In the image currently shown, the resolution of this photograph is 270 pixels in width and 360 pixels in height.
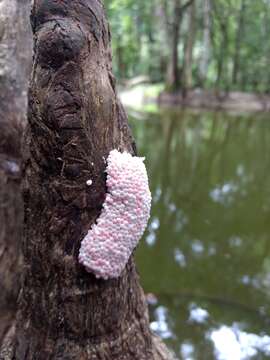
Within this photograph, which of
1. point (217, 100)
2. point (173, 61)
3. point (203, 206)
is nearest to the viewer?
point (203, 206)

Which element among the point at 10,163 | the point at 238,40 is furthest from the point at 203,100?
the point at 10,163

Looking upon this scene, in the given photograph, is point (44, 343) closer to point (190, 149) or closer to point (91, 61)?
point (91, 61)

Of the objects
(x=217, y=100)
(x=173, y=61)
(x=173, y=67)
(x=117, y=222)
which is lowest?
(x=217, y=100)

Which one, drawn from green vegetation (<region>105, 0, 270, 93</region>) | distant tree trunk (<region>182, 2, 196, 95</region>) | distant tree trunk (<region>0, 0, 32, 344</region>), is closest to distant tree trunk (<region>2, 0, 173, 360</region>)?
distant tree trunk (<region>0, 0, 32, 344</region>)

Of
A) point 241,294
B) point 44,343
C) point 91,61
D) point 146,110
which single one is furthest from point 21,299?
point 146,110

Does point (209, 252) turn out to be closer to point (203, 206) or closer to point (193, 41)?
point (203, 206)

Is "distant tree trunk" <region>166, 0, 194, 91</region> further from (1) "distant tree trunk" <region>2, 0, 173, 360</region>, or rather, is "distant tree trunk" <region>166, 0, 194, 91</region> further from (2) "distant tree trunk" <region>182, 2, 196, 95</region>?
(1) "distant tree trunk" <region>2, 0, 173, 360</region>

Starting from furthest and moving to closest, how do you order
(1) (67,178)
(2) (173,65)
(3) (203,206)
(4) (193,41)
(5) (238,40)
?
1. (5) (238,40)
2. (2) (173,65)
3. (4) (193,41)
4. (3) (203,206)
5. (1) (67,178)
